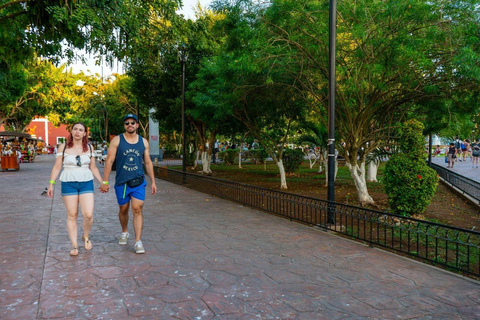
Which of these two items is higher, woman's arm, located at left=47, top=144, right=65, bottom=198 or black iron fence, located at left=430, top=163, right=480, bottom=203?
woman's arm, located at left=47, top=144, right=65, bottom=198

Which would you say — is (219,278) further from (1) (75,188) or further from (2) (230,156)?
(2) (230,156)

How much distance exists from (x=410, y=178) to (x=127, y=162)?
227 inches

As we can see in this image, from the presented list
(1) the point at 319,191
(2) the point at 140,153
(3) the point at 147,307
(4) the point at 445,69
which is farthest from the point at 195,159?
(3) the point at 147,307

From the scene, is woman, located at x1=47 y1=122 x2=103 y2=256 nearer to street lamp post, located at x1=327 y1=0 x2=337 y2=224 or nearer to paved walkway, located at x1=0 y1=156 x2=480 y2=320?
paved walkway, located at x1=0 y1=156 x2=480 y2=320

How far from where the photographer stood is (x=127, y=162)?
16.6ft

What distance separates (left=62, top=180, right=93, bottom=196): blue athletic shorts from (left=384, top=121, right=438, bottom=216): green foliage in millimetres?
6108

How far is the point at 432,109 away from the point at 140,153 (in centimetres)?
841

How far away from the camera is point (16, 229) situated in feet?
22.1

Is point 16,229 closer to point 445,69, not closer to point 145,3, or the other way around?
point 145,3

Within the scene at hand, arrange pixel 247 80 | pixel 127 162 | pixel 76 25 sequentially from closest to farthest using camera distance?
pixel 127 162, pixel 76 25, pixel 247 80

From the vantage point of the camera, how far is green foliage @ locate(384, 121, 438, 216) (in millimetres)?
7969

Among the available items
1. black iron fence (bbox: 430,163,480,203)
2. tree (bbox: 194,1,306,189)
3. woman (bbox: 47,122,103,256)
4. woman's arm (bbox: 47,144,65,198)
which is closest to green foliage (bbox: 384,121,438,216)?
tree (bbox: 194,1,306,189)

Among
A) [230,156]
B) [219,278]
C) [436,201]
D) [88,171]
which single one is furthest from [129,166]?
[230,156]

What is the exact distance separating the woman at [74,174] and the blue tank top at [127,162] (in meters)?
0.40
